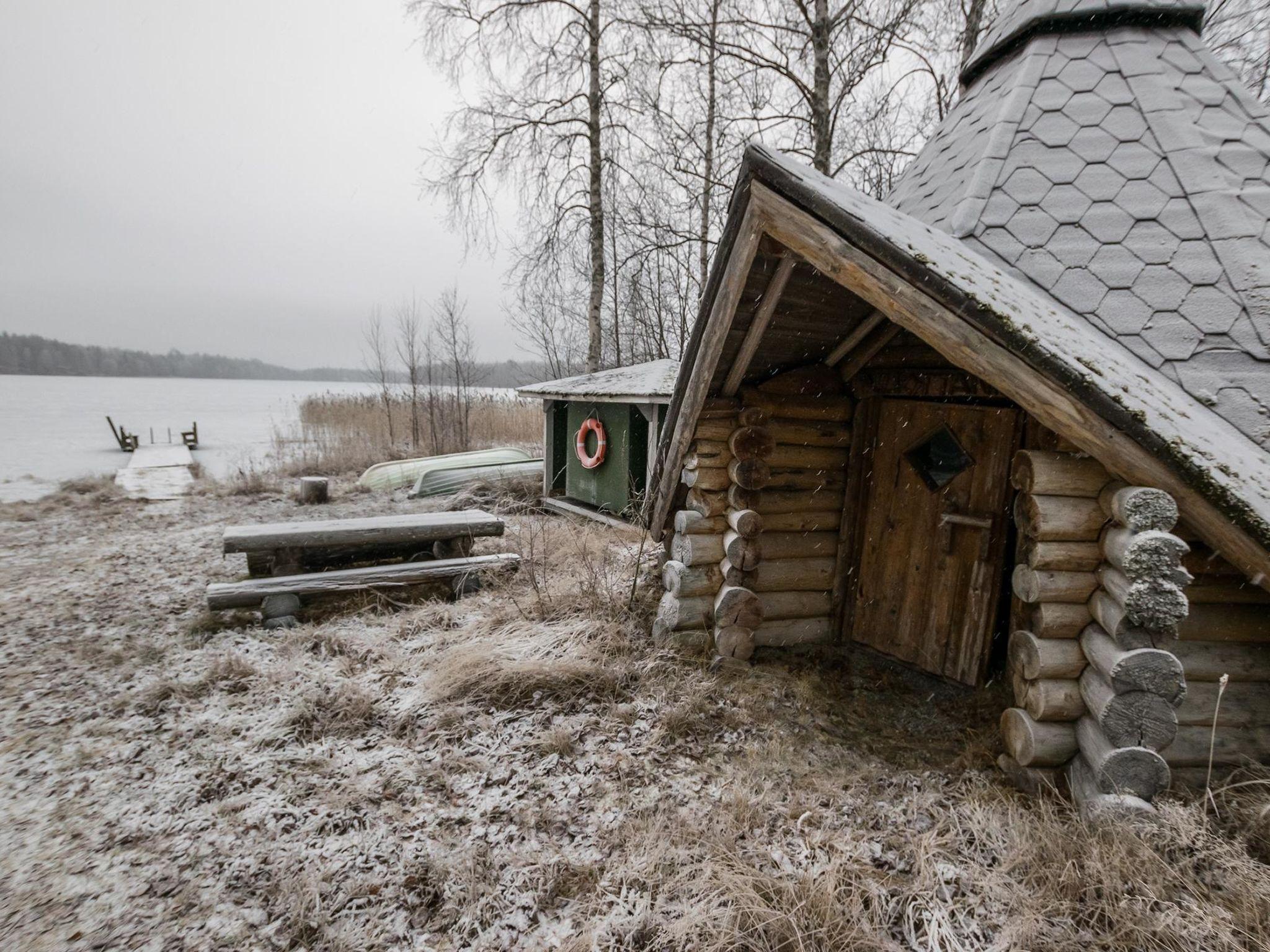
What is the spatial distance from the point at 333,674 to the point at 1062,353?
16.6 ft

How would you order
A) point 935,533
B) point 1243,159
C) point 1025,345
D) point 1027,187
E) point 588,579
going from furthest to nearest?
point 588,579, point 935,533, point 1027,187, point 1243,159, point 1025,345

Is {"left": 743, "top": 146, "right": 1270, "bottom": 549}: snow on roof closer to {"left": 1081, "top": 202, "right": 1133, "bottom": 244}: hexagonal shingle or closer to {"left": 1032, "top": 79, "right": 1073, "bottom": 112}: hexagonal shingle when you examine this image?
{"left": 1081, "top": 202, "right": 1133, "bottom": 244}: hexagonal shingle

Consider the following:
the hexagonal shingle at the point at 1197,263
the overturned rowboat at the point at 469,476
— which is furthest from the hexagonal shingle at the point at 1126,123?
the overturned rowboat at the point at 469,476

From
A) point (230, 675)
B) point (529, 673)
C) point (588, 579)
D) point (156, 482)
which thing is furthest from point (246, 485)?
point (529, 673)

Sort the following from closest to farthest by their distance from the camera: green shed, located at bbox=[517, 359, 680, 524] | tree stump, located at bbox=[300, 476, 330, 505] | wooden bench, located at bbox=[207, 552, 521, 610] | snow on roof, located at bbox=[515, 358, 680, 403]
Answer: wooden bench, located at bbox=[207, 552, 521, 610]
snow on roof, located at bbox=[515, 358, 680, 403]
green shed, located at bbox=[517, 359, 680, 524]
tree stump, located at bbox=[300, 476, 330, 505]

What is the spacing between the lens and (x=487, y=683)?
4.19 metres

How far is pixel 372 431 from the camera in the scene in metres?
17.3

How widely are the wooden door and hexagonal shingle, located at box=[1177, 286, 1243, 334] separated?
934mm

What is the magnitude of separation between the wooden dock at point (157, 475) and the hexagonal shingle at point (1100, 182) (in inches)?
558

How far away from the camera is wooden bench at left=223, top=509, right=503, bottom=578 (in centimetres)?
555

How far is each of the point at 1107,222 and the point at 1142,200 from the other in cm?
27

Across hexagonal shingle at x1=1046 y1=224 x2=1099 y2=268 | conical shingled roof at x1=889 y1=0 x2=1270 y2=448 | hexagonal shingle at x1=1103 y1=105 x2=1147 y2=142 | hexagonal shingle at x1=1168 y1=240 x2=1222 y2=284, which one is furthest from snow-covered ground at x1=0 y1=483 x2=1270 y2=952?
hexagonal shingle at x1=1103 y1=105 x2=1147 y2=142

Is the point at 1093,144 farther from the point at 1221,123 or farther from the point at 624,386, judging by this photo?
the point at 624,386

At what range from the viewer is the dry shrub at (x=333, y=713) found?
12.5 ft
